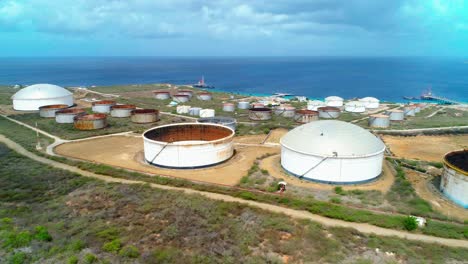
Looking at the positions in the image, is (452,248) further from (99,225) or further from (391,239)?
(99,225)

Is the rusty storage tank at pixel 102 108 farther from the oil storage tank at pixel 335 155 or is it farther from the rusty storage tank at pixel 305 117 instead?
the oil storage tank at pixel 335 155

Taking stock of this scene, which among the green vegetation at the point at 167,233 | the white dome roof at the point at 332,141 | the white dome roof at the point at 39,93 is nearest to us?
the green vegetation at the point at 167,233

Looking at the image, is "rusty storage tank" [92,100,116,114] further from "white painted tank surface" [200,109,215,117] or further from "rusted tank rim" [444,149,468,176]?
"rusted tank rim" [444,149,468,176]

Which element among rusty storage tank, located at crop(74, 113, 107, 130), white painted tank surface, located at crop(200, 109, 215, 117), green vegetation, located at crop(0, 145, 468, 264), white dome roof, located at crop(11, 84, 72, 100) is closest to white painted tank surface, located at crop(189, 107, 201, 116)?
white painted tank surface, located at crop(200, 109, 215, 117)

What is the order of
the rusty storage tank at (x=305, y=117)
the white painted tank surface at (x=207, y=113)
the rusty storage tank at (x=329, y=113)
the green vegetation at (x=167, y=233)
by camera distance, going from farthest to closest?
the rusty storage tank at (x=329, y=113) < the white painted tank surface at (x=207, y=113) < the rusty storage tank at (x=305, y=117) < the green vegetation at (x=167, y=233)

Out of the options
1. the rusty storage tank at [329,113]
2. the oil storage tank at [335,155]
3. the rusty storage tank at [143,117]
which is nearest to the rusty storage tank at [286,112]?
the rusty storage tank at [329,113]

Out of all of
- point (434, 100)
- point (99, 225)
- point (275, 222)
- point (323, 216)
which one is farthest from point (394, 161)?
point (434, 100)

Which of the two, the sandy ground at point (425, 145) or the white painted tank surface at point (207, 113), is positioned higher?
the white painted tank surface at point (207, 113)

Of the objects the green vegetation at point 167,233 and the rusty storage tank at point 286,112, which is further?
the rusty storage tank at point 286,112
